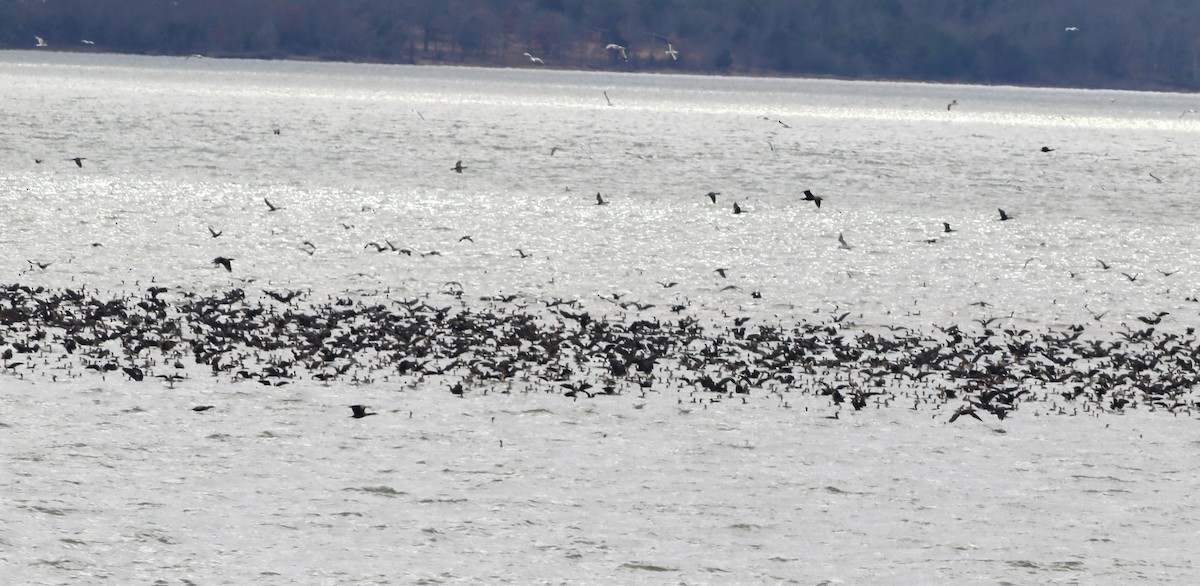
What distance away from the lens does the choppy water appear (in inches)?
353

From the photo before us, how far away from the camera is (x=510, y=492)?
10.2 metres

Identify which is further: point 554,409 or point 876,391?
point 876,391

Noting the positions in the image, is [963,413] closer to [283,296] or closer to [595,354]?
[595,354]

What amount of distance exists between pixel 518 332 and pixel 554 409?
347 cm

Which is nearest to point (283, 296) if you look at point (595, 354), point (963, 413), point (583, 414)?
point (595, 354)

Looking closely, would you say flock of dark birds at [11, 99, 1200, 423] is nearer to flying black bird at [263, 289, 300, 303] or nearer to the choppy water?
flying black bird at [263, 289, 300, 303]

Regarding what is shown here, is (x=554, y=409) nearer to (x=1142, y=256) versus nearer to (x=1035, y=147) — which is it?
(x=1142, y=256)

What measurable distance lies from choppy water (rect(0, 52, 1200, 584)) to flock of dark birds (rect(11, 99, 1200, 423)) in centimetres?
45

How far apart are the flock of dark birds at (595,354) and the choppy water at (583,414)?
45 centimetres

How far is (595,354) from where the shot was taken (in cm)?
1551

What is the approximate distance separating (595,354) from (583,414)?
2725 millimetres

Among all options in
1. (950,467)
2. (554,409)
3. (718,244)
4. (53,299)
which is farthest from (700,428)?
(718,244)

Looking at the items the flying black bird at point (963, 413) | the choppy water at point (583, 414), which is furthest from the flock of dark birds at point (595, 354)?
the choppy water at point (583, 414)

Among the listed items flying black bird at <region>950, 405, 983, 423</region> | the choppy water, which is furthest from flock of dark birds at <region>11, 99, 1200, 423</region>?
the choppy water
